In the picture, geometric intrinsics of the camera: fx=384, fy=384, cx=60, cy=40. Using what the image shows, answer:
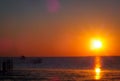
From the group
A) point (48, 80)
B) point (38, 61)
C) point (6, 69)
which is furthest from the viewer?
point (38, 61)

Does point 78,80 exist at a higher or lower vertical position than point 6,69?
lower

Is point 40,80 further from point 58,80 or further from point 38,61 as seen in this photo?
point 38,61

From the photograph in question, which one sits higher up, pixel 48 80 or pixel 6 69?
pixel 6 69

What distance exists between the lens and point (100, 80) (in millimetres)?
56000

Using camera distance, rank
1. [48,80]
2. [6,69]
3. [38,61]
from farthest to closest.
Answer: [38,61], [6,69], [48,80]

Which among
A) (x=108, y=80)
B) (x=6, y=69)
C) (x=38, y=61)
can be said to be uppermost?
(x=38, y=61)

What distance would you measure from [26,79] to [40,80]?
9.08 ft

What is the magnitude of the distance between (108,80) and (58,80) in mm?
7342

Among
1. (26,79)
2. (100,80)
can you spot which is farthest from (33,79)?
(100,80)

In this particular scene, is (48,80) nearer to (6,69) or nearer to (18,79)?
(18,79)

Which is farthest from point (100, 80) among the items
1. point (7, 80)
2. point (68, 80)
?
point (7, 80)

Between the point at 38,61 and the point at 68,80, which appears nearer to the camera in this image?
the point at 68,80

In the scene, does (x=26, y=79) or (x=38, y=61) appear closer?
(x=26, y=79)

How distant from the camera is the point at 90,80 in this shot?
55875 mm
